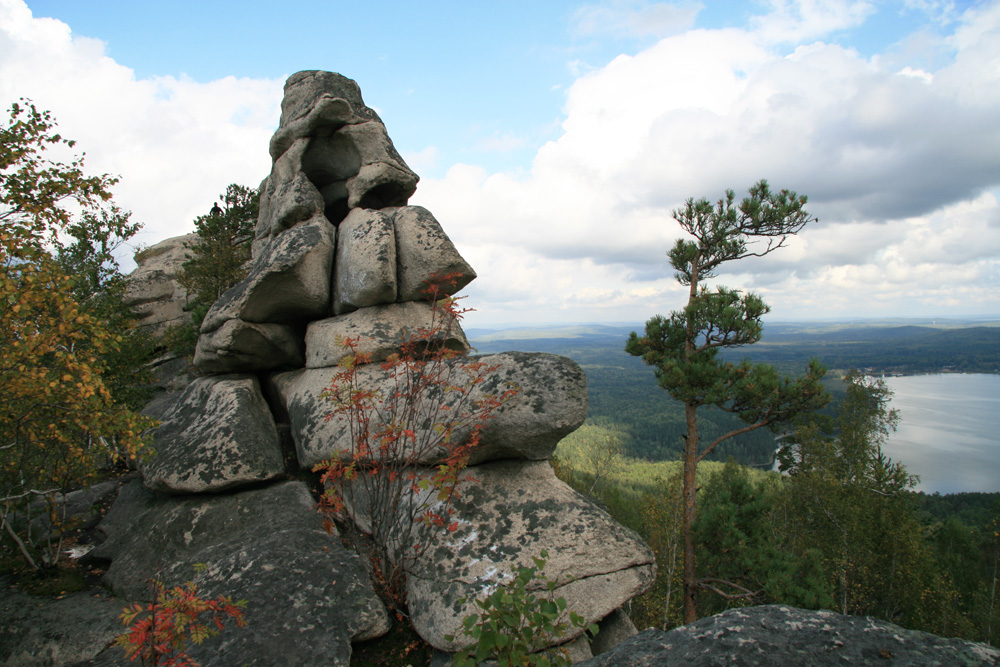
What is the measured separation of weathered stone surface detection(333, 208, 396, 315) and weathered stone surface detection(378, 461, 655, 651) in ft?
14.7

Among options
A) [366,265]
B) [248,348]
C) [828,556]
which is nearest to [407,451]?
[366,265]

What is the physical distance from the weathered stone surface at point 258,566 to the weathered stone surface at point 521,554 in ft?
2.47

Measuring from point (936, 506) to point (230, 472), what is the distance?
8904 centimetres

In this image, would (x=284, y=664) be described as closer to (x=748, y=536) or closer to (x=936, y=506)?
(x=748, y=536)

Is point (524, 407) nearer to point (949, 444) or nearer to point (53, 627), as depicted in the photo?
point (53, 627)

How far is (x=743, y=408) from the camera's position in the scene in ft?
54.0

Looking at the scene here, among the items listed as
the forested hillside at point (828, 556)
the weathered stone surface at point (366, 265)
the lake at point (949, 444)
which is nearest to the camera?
the weathered stone surface at point (366, 265)

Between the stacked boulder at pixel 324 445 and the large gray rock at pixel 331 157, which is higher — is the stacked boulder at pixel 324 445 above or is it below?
below

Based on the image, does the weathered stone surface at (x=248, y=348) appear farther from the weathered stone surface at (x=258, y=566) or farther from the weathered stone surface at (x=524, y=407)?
the weathered stone surface at (x=524, y=407)

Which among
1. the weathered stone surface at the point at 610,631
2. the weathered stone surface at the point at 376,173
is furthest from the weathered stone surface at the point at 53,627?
the weathered stone surface at the point at 376,173

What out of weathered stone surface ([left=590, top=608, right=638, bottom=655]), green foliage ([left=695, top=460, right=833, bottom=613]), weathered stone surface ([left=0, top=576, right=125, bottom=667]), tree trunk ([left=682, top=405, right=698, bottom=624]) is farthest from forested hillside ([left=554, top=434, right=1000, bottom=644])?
weathered stone surface ([left=0, top=576, right=125, bottom=667])

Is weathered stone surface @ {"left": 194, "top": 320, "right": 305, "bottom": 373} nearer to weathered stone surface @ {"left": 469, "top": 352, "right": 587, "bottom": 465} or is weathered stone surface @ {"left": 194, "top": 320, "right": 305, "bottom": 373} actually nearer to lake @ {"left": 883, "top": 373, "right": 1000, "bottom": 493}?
weathered stone surface @ {"left": 469, "top": 352, "right": 587, "bottom": 465}

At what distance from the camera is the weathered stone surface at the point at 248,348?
399 inches

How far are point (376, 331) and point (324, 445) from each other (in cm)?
245
